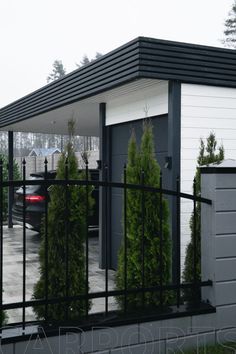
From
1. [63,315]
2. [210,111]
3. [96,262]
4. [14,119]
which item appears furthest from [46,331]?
[14,119]

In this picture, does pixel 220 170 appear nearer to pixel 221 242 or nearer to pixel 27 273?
pixel 221 242

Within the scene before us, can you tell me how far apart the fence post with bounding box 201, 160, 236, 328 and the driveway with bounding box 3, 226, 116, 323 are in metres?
1.47

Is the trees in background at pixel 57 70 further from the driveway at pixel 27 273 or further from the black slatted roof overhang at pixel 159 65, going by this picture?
the black slatted roof overhang at pixel 159 65

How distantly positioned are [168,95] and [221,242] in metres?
2.43

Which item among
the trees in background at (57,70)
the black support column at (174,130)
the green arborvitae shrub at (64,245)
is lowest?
the green arborvitae shrub at (64,245)

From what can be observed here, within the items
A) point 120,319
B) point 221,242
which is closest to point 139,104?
point 221,242

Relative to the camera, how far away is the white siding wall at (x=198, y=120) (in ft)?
18.5

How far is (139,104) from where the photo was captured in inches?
259

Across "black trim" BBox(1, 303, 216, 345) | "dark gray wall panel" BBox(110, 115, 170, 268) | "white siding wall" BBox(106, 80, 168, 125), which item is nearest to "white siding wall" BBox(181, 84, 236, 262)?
"white siding wall" BBox(106, 80, 168, 125)

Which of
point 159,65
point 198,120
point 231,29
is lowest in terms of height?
point 198,120

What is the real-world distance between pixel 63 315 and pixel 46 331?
21.5 inches

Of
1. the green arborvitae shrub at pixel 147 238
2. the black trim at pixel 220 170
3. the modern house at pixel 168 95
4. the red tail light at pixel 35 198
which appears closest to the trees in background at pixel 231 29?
the red tail light at pixel 35 198

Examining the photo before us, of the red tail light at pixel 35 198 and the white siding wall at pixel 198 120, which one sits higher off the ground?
the white siding wall at pixel 198 120

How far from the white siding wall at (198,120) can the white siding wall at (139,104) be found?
1.25 feet
